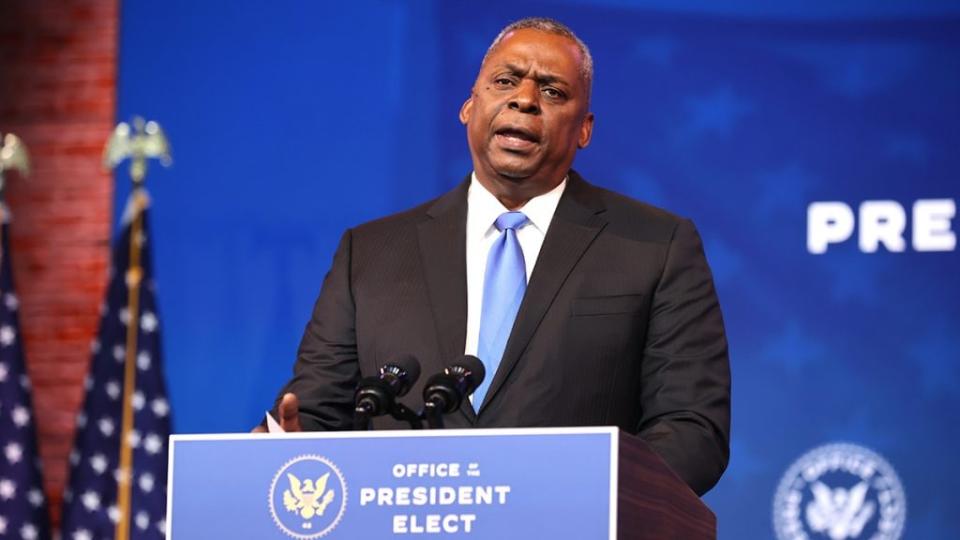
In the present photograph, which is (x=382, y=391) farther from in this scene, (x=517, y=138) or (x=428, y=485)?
(x=517, y=138)

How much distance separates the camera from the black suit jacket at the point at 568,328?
8.59 ft

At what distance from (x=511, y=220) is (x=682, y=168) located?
8.22 ft

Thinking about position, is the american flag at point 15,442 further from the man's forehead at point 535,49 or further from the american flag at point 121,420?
the man's forehead at point 535,49

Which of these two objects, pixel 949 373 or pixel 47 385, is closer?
pixel 949 373

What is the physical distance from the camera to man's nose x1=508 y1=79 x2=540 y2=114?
2.80m

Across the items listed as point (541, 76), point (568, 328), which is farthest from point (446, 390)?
point (541, 76)

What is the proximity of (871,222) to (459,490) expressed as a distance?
3.47 meters

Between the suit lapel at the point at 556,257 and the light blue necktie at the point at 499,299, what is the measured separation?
34mm

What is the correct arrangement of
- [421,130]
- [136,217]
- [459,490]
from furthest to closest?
[136,217] < [421,130] < [459,490]

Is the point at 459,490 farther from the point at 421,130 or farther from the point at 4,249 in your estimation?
the point at 4,249

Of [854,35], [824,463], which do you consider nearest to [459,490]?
[824,463]

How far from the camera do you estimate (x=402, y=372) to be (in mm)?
2268

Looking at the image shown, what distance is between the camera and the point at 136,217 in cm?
589

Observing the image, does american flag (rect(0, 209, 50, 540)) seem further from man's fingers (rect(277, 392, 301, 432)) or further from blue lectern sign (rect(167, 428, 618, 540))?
blue lectern sign (rect(167, 428, 618, 540))
